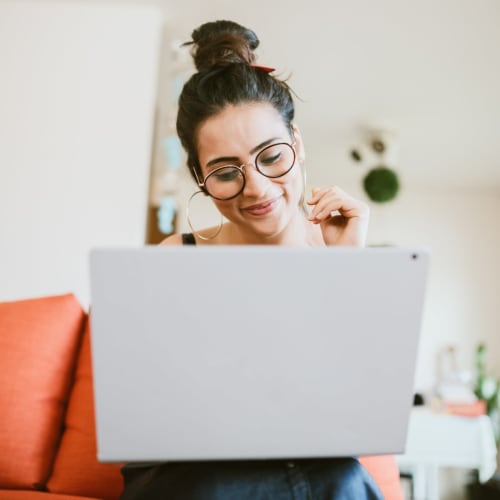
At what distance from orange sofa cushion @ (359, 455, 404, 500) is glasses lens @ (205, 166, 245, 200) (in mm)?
621

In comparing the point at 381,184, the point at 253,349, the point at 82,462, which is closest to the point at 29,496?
the point at 82,462

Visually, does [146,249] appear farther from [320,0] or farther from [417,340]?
[320,0]

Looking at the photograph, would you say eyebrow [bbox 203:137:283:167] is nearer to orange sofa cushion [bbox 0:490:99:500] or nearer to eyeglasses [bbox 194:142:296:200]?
eyeglasses [bbox 194:142:296:200]

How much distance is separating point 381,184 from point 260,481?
3.02m

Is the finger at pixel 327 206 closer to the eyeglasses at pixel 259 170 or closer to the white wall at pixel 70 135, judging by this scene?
the eyeglasses at pixel 259 170

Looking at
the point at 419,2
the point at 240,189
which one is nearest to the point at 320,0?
the point at 419,2

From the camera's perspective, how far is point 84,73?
2240 millimetres

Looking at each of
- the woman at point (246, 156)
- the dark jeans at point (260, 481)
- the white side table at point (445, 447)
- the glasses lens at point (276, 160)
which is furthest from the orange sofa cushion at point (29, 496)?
the white side table at point (445, 447)

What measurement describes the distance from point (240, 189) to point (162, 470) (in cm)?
58

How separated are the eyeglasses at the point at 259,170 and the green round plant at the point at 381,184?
2506 mm

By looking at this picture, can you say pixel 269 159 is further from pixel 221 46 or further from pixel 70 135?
pixel 70 135

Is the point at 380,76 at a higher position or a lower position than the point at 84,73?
higher

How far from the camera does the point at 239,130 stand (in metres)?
1.10

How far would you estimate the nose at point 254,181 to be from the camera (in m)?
1.08
